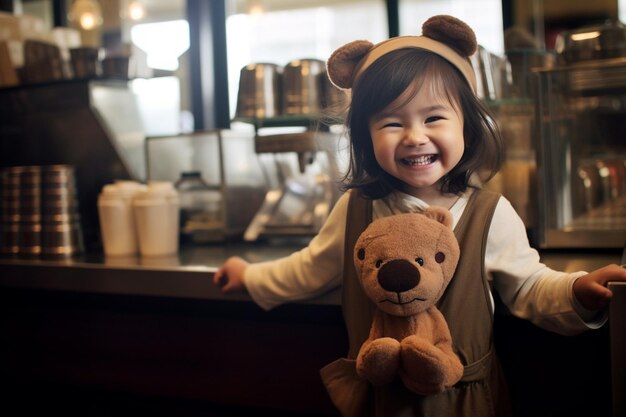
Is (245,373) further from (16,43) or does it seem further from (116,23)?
(116,23)

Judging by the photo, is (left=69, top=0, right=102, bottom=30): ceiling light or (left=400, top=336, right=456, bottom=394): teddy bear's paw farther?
(left=69, top=0, right=102, bottom=30): ceiling light

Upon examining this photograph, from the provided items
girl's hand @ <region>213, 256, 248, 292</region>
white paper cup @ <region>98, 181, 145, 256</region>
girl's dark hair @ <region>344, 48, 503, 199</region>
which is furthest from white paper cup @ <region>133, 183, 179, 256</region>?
girl's dark hair @ <region>344, 48, 503, 199</region>

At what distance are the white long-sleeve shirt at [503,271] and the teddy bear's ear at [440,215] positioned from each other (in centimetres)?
6

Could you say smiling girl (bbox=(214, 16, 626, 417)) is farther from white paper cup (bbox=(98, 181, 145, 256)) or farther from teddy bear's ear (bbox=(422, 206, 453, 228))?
white paper cup (bbox=(98, 181, 145, 256))

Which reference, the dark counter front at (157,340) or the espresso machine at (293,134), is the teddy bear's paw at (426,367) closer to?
the dark counter front at (157,340)

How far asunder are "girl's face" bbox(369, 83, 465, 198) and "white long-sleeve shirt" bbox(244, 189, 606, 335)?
0.07m

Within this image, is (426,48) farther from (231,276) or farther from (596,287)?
(231,276)

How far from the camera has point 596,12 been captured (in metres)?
4.49

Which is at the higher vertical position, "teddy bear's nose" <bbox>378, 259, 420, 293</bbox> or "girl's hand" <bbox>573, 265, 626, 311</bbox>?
"teddy bear's nose" <bbox>378, 259, 420, 293</bbox>

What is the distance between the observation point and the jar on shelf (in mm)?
1938

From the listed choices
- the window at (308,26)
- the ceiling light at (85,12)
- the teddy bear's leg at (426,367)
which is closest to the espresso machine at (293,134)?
the teddy bear's leg at (426,367)

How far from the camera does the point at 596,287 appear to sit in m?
0.94

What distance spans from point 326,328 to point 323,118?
0.43 meters

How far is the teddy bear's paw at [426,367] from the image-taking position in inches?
36.5
